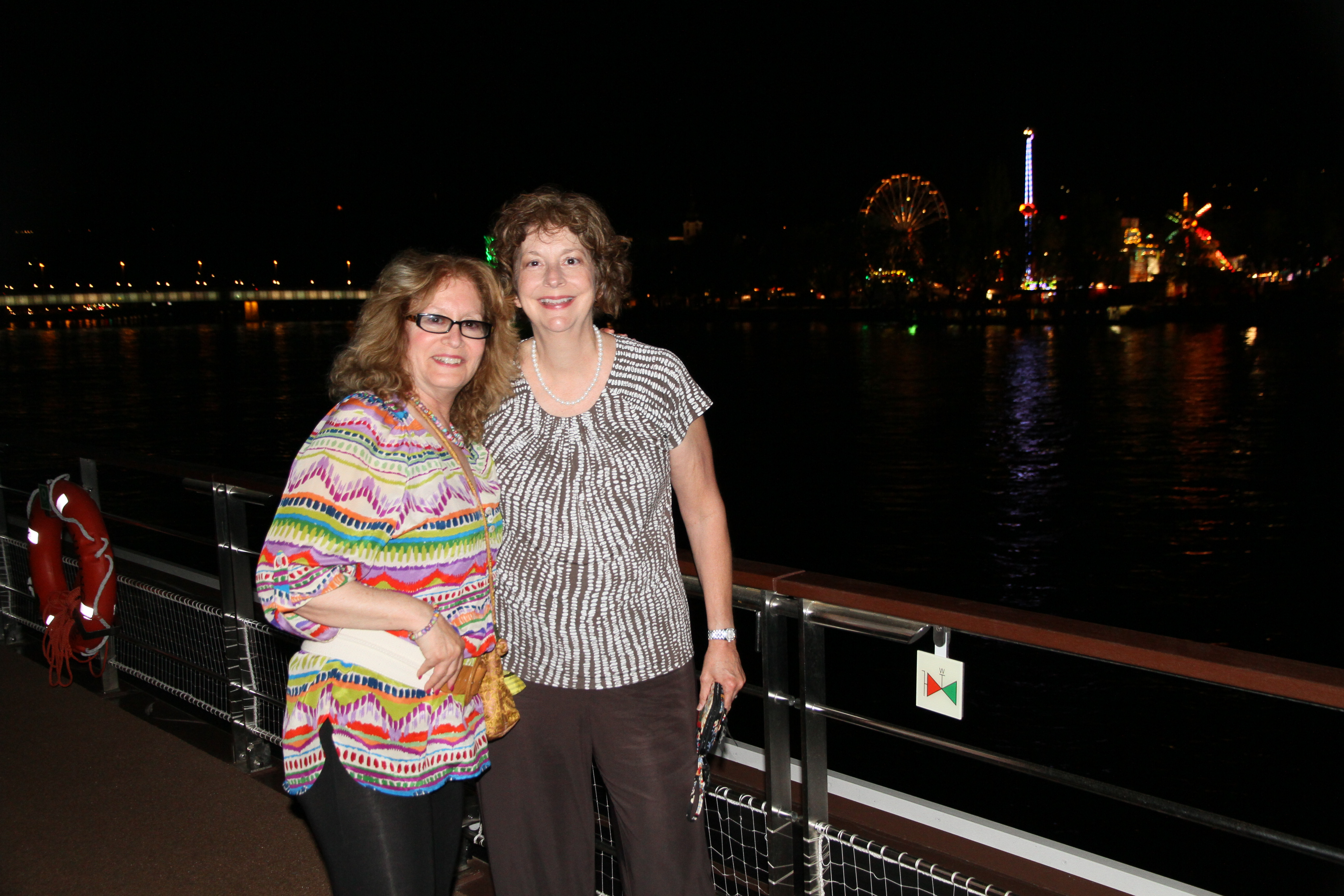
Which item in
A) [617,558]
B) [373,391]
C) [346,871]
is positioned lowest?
[346,871]

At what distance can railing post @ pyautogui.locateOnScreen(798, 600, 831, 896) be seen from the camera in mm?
2449

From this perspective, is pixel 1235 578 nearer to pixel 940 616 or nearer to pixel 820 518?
Result: pixel 820 518

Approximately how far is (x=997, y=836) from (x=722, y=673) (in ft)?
3.72

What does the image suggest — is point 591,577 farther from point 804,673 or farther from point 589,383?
point 804,673

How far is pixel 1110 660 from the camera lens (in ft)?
6.25

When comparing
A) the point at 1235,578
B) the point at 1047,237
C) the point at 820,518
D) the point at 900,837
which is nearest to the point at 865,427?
the point at 820,518

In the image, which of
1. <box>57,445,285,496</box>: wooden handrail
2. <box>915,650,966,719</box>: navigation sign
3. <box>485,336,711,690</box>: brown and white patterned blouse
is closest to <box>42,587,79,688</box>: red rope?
<box>57,445,285,496</box>: wooden handrail

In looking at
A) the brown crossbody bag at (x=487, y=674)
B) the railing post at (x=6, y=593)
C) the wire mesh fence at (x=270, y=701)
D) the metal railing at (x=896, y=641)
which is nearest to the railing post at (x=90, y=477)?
the wire mesh fence at (x=270, y=701)

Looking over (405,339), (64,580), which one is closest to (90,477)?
(64,580)

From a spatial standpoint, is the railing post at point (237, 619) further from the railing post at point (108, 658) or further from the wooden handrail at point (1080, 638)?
the wooden handrail at point (1080, 638)

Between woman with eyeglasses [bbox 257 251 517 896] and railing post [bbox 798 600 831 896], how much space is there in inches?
29.1

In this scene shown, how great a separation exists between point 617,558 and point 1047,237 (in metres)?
120

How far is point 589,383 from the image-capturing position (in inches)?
89.2

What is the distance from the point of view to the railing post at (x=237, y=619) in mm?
4023
